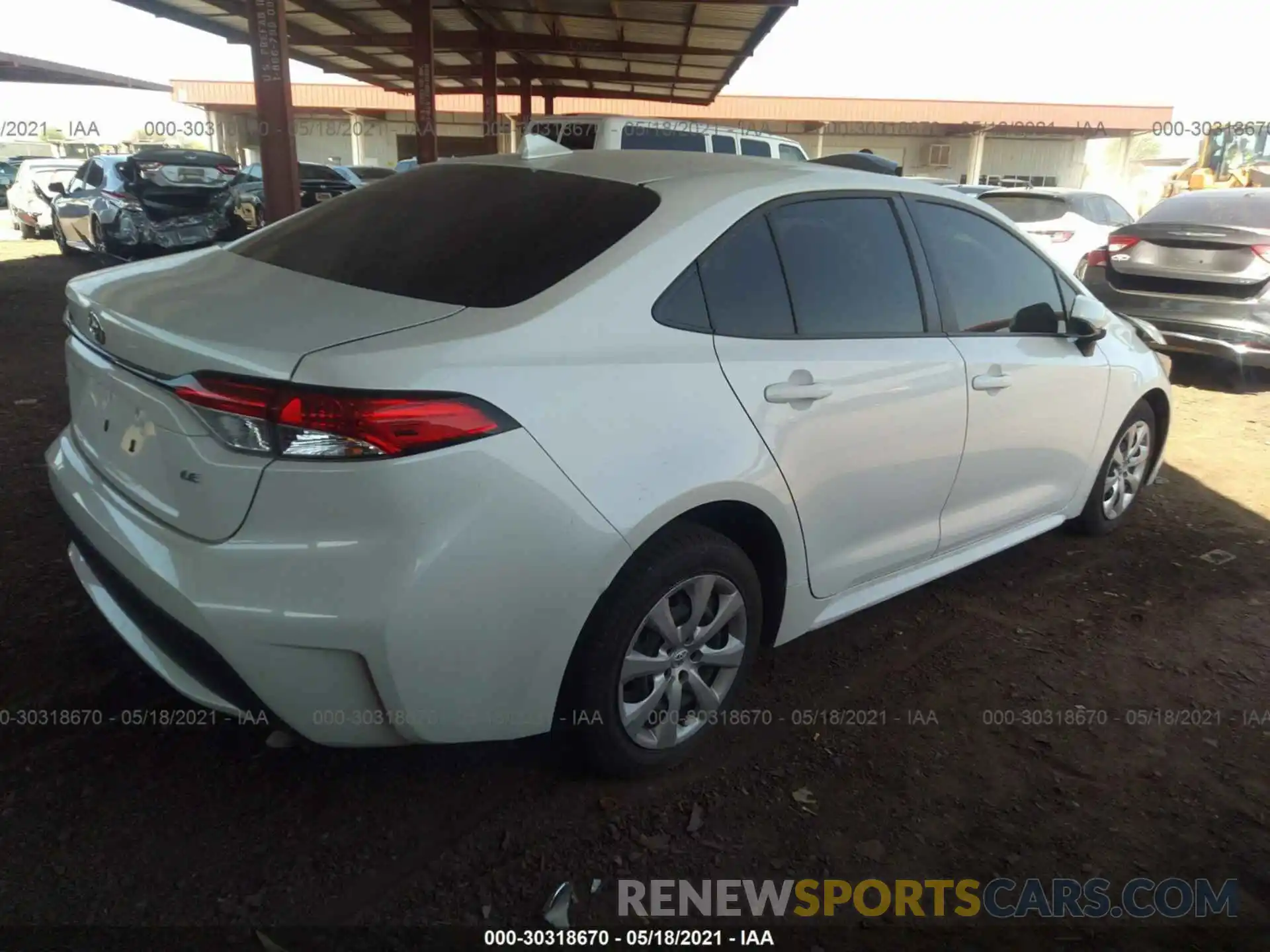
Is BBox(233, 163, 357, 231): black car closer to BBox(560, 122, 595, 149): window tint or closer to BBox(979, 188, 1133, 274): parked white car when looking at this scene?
BBox(560, 122, 595, 149): window tint

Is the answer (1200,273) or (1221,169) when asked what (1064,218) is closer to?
(1200,273)

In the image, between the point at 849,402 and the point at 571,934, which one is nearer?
the point at 571,934

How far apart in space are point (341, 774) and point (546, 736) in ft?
1.93

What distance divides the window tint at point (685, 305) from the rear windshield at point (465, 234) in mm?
195

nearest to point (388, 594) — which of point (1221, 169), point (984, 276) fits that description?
point (984, 276)

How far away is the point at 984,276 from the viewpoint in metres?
3.45

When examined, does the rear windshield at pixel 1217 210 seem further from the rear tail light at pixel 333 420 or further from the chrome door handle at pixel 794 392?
the rear tail light at pixel 333 420

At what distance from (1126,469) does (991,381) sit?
169 centimetres

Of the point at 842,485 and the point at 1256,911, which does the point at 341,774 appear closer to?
the point at 842,485

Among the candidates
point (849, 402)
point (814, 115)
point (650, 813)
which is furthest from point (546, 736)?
point (814, 115)

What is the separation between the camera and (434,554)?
6.39 ft

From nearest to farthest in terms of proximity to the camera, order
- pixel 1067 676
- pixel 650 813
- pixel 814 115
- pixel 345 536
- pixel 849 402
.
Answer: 1. pixel 345 536
2. pixel 650 813
3. pixel 849 402
4. pixel 1067 676
5. pixel 814 115

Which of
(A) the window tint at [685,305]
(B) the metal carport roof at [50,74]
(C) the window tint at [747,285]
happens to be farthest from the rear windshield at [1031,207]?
(B) the metal carport roof at [50,74]

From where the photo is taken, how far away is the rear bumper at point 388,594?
6.32 ft
